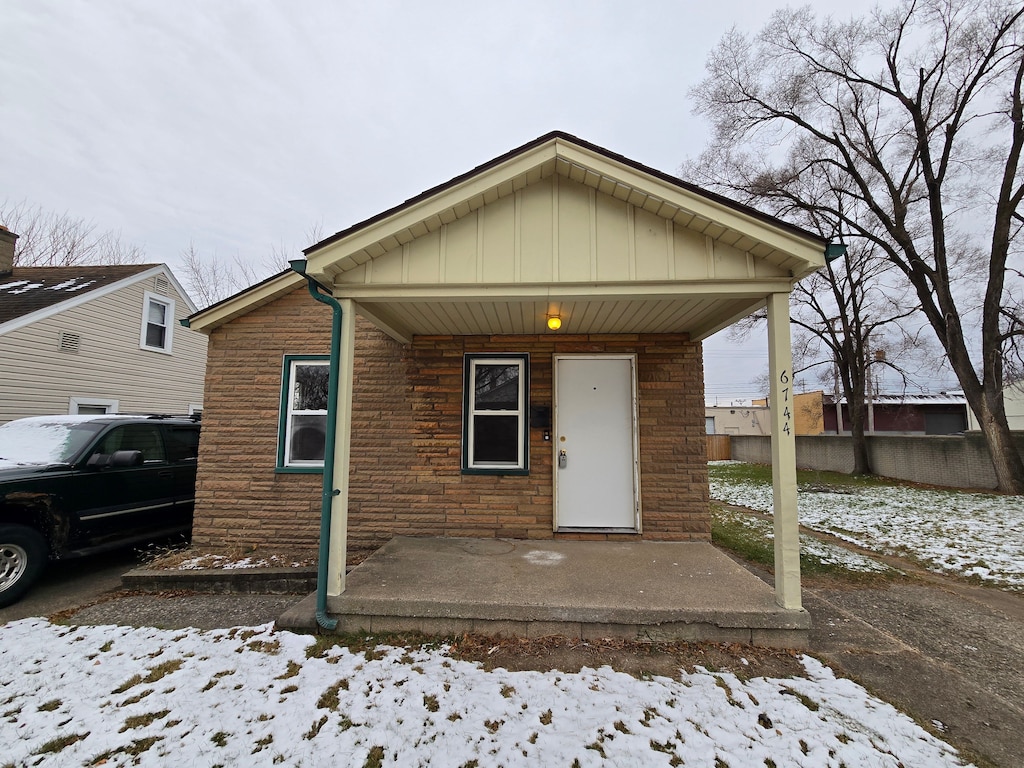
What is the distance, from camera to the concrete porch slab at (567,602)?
3176 mm

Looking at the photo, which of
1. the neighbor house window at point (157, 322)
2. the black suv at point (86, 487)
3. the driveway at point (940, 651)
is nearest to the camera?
the driveway at point (940, 651)

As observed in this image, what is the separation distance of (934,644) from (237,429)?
7.33 meters

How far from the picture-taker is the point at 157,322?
12.0 m

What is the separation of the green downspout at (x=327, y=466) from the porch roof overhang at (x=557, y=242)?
0.10m

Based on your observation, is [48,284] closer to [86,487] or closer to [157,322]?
[157,322]

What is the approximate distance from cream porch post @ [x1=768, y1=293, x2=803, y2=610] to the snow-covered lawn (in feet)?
11.9

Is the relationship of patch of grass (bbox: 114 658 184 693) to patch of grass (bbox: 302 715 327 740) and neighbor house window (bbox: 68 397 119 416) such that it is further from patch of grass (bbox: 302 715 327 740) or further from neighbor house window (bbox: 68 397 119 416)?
neighbor house window (bbox: 68 397 119 416)

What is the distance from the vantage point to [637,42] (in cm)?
1230

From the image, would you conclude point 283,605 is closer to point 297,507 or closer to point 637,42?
point 297,507

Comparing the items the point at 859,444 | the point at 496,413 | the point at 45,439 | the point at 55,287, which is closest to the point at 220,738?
the point at 496,413

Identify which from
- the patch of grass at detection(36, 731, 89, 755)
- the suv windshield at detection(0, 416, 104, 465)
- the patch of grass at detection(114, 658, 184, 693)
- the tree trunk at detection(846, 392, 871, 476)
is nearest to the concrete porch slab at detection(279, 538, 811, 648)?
the patch of grass at detection(114, 658, 184, 693)

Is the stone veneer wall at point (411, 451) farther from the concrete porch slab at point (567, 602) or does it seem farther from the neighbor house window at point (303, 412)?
the concrete porch slab at point (567, 602)

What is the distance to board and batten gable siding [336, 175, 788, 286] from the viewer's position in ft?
11.2

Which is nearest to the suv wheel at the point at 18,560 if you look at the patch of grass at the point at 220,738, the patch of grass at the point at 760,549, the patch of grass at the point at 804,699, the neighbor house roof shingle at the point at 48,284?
the patch of grass at the point at 220,738
